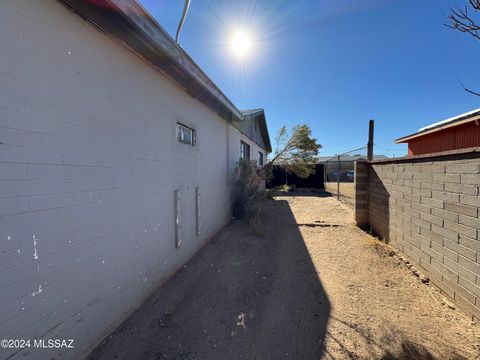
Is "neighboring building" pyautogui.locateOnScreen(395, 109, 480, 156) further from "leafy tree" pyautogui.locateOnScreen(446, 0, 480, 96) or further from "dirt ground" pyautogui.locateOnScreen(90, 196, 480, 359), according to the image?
"leafy tree" pyautogui.locateOnScreen(446, 0, 480, 96)

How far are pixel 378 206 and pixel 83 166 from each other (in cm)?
557

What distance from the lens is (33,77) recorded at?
1.55m

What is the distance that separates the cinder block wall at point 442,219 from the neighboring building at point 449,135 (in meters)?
5.04

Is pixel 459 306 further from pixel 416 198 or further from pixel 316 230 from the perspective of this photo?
pixel 316 230

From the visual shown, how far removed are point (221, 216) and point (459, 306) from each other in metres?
4.52

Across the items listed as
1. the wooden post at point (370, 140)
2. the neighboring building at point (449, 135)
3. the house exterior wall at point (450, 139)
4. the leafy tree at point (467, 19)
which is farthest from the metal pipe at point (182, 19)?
the house exterior wall at point (450, 139)

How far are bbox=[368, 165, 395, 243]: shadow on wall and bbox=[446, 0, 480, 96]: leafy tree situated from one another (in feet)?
11.7

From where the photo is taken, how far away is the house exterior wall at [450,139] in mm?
6960

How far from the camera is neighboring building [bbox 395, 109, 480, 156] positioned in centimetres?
689

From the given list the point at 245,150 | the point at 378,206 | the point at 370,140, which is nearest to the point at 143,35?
the point at 378,206

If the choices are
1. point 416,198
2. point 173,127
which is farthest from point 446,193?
point 173,127

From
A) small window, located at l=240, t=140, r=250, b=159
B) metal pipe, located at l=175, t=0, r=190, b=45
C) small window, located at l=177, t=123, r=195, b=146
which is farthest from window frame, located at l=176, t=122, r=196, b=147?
small window, located at l=240, t=140, r=250, b=159

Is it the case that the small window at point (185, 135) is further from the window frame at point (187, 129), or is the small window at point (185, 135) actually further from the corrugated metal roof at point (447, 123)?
the corrugated metal roof at point (447, 123)

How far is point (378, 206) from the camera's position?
5.03 metres
